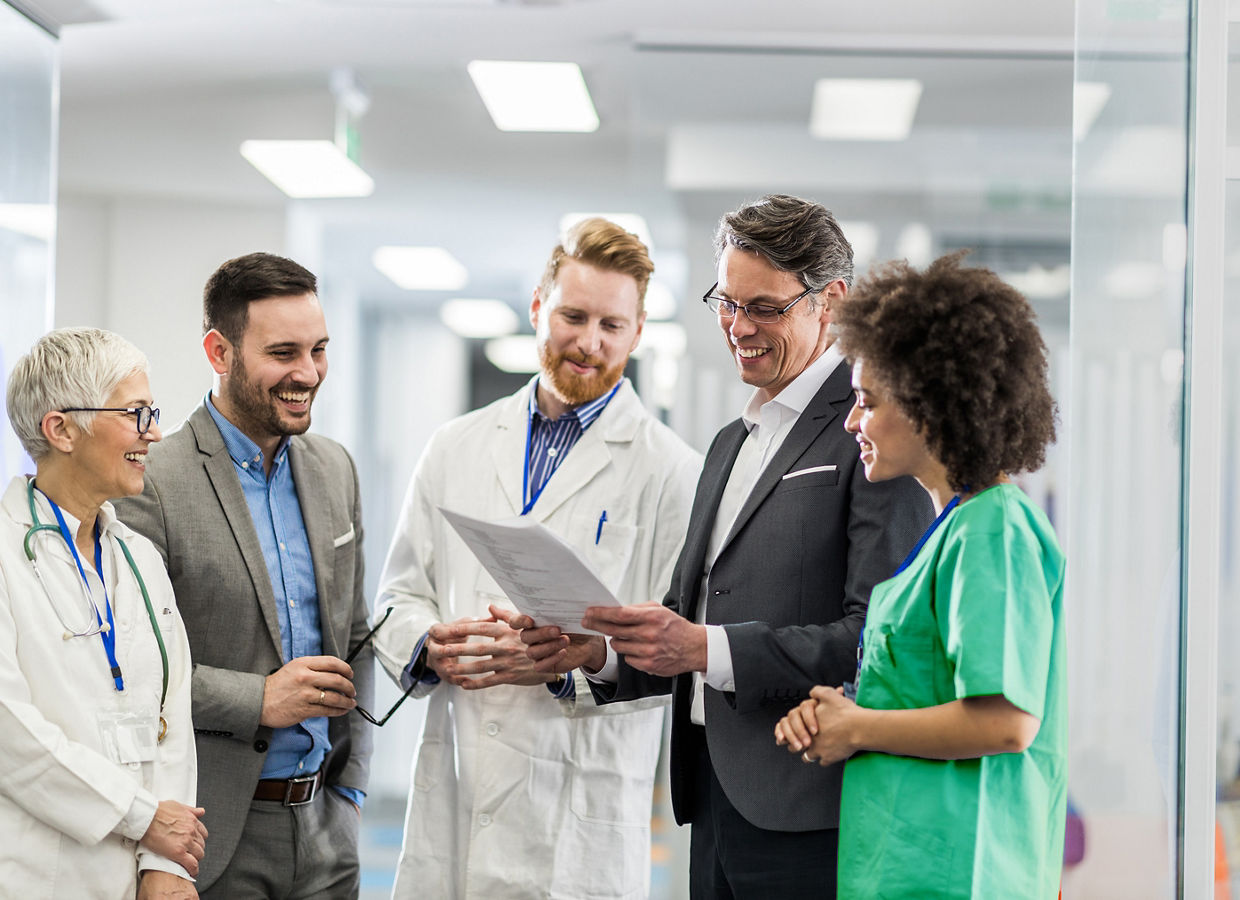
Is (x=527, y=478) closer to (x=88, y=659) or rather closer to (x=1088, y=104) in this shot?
(x=88, y=659)

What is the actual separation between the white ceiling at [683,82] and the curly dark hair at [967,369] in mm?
2472

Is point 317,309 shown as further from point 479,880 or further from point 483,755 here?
point 479,880

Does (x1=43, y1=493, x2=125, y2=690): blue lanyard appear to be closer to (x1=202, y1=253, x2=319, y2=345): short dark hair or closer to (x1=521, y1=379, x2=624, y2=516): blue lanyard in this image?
(x1=202, y1=253, x2=319, y2=345): short dark hair

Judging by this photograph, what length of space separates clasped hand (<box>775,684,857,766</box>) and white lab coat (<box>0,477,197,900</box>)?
1.02m

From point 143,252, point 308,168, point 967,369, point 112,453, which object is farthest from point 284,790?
point 143,252

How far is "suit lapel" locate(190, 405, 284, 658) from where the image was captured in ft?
7.45

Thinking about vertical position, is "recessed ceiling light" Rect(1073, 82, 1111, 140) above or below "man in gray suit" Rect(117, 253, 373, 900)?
above

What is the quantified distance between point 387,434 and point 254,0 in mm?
3647

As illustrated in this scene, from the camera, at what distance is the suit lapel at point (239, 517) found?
2271 mm

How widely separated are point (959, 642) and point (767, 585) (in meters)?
0.57

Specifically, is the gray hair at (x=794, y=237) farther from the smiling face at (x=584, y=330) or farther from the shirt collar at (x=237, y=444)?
the shirt collar at (x=237, y=444)

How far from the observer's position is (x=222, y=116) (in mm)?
5004

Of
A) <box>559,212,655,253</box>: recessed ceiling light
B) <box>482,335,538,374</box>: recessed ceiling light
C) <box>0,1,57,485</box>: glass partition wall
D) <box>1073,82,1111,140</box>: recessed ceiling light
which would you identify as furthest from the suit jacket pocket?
<box>482,335,538,374</box>: recessed ceiling light

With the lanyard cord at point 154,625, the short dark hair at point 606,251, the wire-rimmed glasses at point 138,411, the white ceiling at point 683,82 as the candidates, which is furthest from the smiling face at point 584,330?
the white ceiling at point 683,82
